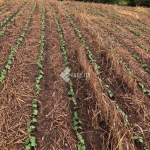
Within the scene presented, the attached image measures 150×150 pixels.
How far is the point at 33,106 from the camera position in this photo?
119 inches

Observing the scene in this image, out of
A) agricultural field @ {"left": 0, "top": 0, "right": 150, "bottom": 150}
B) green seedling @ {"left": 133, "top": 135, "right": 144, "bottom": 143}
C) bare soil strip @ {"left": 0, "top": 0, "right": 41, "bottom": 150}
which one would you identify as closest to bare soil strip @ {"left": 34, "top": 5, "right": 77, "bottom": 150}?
agricultural field @ {"left": 0, "top": 0, "right": 150, "bottom": 150}

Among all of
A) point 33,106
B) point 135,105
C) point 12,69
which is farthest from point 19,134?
point 135,105

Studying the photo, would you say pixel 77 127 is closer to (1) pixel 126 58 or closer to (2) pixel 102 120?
(2) pixel 102 120

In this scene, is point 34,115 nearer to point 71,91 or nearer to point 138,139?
point 71,91

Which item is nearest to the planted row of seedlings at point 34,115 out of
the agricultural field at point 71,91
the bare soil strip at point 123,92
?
the agricultural field at point 71,91

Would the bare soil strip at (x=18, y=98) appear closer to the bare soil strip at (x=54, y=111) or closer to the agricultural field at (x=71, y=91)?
the agricultural field at (x=71, y=91)

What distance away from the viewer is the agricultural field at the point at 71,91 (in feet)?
8.61

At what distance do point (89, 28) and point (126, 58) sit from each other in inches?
82.5

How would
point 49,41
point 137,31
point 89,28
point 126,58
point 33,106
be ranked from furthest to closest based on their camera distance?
point 137,31 → point 89,28 → point 49,41 → point 126,58 → point 33,106

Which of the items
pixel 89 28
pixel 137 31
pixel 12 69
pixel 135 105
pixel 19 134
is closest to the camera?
pixel 19 134

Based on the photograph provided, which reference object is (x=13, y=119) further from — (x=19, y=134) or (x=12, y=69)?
(x=12, y=69)

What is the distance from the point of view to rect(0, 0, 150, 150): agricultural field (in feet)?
8.61

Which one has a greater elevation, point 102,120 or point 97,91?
point 97,91

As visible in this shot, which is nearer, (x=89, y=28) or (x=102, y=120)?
(x=102, y=120)
